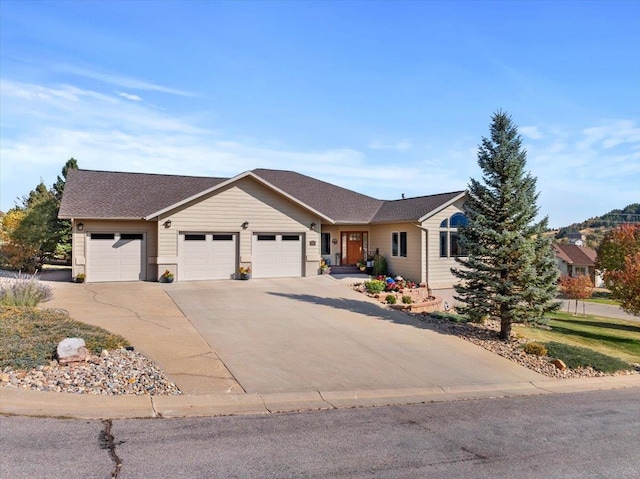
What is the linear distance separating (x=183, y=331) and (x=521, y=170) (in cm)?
1079

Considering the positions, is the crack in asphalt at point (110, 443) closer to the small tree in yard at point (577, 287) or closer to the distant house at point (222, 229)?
the distant house at point (222, 229)

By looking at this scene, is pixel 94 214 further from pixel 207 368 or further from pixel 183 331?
pixel 207 368

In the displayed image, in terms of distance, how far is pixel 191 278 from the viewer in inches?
815

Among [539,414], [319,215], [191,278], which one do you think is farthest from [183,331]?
[319,215]

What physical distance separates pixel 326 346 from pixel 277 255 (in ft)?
38.1

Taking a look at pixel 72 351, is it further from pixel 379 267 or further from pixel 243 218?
pixel 379 267

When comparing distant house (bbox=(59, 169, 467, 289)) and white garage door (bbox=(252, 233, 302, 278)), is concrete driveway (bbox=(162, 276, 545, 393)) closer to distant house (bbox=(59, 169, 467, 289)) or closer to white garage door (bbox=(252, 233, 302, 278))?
distant house (bbox=(59, 169, 467, 289))

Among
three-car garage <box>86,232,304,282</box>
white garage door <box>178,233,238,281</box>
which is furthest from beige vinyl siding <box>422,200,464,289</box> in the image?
white garage door <box>178,233,238,281</box>

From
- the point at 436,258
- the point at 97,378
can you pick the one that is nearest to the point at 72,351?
the point at 97,378

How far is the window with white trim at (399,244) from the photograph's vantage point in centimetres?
2372

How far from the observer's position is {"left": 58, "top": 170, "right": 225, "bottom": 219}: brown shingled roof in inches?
778

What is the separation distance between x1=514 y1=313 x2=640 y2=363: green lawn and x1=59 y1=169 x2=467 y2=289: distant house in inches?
210

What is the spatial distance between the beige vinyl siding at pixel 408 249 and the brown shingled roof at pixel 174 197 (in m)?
0.57

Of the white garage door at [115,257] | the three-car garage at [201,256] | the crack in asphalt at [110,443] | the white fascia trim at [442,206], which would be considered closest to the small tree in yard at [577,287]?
the white fascia trim at [442,206]
